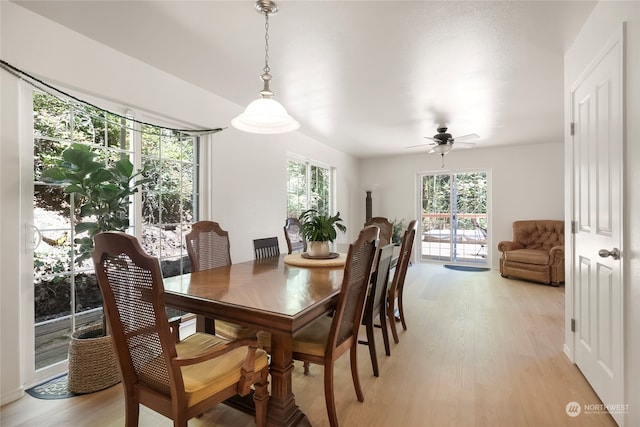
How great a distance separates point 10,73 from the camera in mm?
1839

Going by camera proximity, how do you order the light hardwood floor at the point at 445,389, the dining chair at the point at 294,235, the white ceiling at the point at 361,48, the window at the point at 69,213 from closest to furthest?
the light hardwood floor at the point at 445,389, the white ceiling at the point at 361,48, the window at the point at 69,213, the dining chair at the point at 294,235

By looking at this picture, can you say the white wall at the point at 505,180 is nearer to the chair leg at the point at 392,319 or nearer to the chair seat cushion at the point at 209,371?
the chair leg at the point at 392,319

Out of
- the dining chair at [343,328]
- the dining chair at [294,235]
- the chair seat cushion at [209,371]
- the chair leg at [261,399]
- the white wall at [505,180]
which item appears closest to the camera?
the chair seat cushion at [209,371]

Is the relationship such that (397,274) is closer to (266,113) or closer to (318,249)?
(318,249)

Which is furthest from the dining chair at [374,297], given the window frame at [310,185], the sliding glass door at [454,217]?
the sliding glass door at [454,217]

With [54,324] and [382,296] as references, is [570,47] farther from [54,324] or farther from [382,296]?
[54,324]

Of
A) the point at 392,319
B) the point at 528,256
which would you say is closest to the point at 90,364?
the point at 392,319

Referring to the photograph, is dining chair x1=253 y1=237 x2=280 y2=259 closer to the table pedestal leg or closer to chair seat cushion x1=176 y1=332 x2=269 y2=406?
chair seat cushion x1=176 y1=332 x2=269 y2=406

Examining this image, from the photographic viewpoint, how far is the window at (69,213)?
206 cm

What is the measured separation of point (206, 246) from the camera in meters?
2.33

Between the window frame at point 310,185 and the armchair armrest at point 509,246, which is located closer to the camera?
the window frame at point 310,185

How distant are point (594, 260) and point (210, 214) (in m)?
3.19

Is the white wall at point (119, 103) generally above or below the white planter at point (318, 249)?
above

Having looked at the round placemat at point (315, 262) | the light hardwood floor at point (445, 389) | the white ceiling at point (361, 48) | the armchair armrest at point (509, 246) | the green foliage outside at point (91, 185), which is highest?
the white ceiling at point (361, 48)
